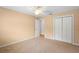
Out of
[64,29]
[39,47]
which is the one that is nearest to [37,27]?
[39,47]

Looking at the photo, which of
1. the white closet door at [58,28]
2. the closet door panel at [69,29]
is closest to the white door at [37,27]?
the white closet door at [58,28]

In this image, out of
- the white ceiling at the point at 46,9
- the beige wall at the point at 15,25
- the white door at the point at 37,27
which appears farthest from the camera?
the white door at the point at 37,27

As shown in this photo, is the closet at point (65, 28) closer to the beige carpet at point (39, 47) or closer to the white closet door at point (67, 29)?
the white closet door at point (67, 29)

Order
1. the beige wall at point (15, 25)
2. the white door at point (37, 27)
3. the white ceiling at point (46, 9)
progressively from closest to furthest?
the white ceiling at point (46, 9), the beige wall at point (15, 25), the white door at point (37, 27)

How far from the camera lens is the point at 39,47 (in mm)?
2494

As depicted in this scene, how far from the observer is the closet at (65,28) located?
8.36 ft

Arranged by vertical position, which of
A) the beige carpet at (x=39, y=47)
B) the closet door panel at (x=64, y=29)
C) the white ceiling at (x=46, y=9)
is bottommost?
the beige carpet at (x=39, y=47)

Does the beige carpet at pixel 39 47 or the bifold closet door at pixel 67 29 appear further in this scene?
the bifold closet door at pixel 67 29

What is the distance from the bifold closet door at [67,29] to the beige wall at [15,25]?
0.91 meters

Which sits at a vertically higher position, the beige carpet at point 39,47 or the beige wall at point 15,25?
the beige wall at point 15,25

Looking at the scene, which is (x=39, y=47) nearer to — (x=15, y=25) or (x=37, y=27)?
(x=37, y=27)

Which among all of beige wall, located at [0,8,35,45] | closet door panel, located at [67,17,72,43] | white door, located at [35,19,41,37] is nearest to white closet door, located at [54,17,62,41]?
closet door panel, located at [67,17,72,43]
